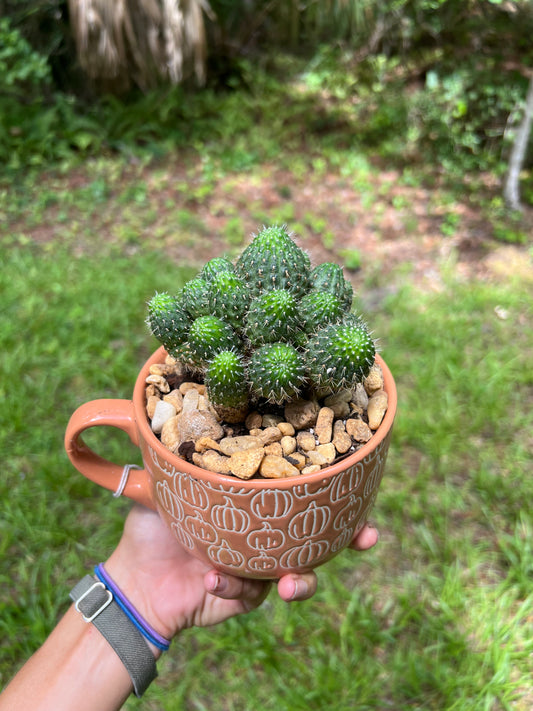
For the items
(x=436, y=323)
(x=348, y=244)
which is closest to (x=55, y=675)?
(x=436, y=323)

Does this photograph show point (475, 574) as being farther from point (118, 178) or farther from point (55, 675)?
point (118, 178)

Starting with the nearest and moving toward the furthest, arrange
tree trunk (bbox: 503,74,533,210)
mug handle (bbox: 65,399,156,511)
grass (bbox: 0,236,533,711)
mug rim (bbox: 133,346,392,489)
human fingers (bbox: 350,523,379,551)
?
mug rim (bbox: 133,346,392,489) < mug handle (bbox: 65,399,156,511) < human fingers (bbox: 350,523,379,551) < grass (bbox: 0,236,533,711) < tree trunk (bbox: 503,74,533,210)

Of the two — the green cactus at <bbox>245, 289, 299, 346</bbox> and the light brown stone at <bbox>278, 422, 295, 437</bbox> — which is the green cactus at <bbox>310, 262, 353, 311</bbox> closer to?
the green cactus at <bbox>245, 289, 299, 346</bbox>

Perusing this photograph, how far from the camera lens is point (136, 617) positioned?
52.7 inches

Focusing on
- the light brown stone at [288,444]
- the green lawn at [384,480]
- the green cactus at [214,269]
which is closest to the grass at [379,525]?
the green lawn at [384,480]

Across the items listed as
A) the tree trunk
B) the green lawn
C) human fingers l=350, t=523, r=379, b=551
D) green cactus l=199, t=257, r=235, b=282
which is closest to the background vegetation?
the green lawn

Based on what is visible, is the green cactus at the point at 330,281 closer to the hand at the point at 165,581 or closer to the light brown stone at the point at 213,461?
the light brown stone at the point at 213,461

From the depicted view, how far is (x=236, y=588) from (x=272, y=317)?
1.98 ft

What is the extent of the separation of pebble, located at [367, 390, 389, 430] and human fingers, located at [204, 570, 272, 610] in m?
0.44

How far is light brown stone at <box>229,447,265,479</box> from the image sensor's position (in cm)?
96

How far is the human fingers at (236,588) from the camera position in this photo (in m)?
1.16

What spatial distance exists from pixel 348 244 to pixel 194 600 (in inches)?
104

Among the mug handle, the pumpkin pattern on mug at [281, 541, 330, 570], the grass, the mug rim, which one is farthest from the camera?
the grass

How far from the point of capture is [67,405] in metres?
2.48
